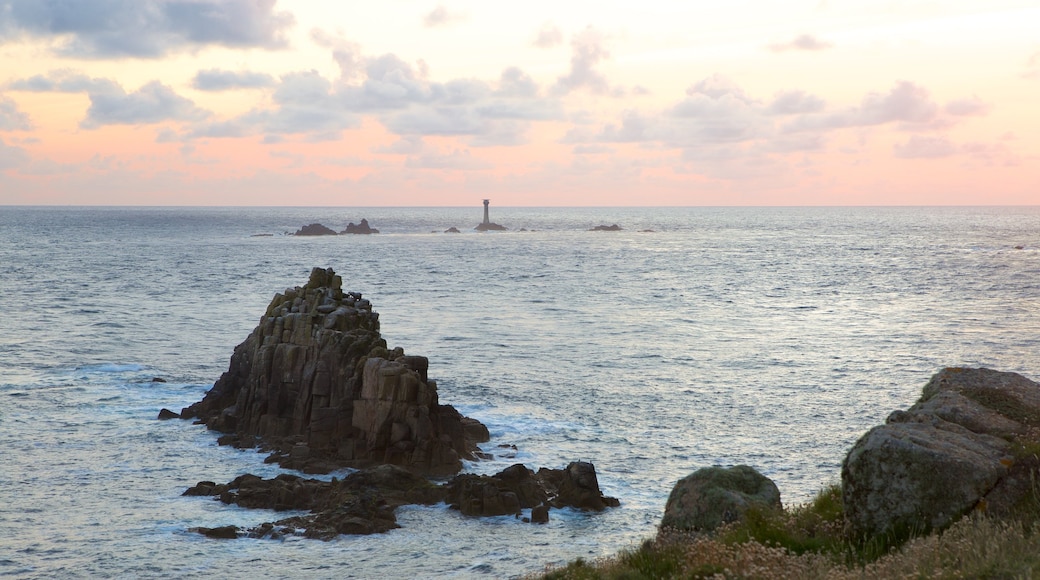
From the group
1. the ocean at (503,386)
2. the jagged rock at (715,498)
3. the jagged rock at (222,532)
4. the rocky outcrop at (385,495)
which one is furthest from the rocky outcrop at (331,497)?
the jagged rock at (715,498)

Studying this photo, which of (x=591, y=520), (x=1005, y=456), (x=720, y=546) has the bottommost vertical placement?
(x=591, y=520)

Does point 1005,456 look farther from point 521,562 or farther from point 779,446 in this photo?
point 779,446

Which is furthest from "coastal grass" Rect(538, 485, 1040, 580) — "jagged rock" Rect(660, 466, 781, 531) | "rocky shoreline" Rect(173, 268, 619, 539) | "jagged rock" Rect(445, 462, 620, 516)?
"rocky shoreline" Rect(173, 268, 619, 539)

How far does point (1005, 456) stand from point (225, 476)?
2652cm

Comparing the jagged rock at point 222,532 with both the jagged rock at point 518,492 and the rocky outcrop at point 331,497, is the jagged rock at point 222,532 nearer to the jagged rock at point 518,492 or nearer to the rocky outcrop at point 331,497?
the rocky outcrop at point 331,497

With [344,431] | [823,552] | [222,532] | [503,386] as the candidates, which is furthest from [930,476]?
[503,386]

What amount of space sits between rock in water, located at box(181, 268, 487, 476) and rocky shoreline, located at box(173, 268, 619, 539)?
0.16 ft

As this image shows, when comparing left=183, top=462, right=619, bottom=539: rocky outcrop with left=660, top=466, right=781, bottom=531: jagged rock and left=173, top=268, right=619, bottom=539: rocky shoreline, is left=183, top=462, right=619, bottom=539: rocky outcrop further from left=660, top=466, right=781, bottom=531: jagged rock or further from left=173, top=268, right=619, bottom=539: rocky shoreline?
left=660, top=466, right=781, bottom=531: jagged rock

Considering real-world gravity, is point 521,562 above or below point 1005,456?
below

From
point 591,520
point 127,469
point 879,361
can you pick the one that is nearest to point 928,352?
point 879,361

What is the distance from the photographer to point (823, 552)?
1402cm

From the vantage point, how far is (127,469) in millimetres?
33562

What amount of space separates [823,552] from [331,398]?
2655cm

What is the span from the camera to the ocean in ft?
87.0
